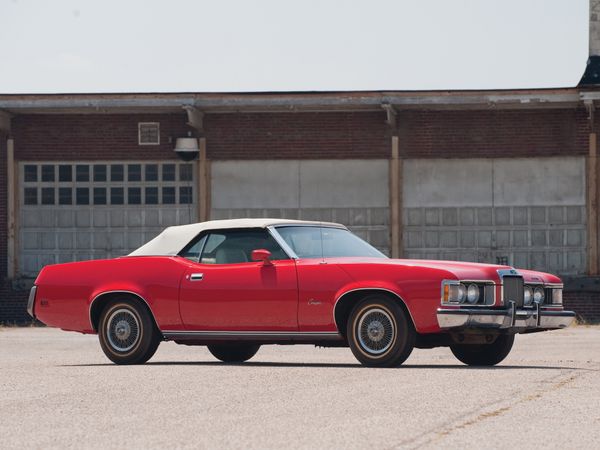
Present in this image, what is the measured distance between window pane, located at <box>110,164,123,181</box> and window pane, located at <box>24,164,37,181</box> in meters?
1.65

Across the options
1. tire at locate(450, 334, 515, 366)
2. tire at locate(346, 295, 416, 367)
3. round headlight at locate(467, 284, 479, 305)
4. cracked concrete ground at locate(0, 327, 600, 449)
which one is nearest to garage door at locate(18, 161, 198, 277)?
cracked concrete ground at locate(0, 327, 600, 449)

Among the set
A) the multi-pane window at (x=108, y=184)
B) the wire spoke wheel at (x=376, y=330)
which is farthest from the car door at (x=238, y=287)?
the multi-pane window at (x=108, y=184)

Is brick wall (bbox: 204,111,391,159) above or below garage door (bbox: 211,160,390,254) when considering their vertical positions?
above

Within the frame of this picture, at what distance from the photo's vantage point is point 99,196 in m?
28.8

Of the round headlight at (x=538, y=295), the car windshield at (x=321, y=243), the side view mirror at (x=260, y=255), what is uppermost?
the car windshield at (x=321, y=243)

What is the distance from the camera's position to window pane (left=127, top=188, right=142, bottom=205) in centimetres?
2869

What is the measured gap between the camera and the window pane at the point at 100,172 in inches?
1133

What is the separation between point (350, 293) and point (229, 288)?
4.43 ft

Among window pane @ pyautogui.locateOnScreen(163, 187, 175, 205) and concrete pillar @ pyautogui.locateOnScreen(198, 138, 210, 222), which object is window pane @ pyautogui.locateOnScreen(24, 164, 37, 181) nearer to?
window pane @ pyautogui.locateOnScreen(163, 187, 175, 205)

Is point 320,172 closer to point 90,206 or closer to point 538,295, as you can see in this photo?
point 90,206

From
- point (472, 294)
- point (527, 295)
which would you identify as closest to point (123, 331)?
point (472, 294)

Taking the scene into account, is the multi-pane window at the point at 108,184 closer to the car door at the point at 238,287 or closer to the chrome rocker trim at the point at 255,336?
the car door at the point at 238,287

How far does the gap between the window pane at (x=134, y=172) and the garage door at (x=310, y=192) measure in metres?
1.57

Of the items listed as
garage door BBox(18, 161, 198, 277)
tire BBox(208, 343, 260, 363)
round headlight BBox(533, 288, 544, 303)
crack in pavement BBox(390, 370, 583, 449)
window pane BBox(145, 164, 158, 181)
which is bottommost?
tire BBox(208, 343, 260, 363)
